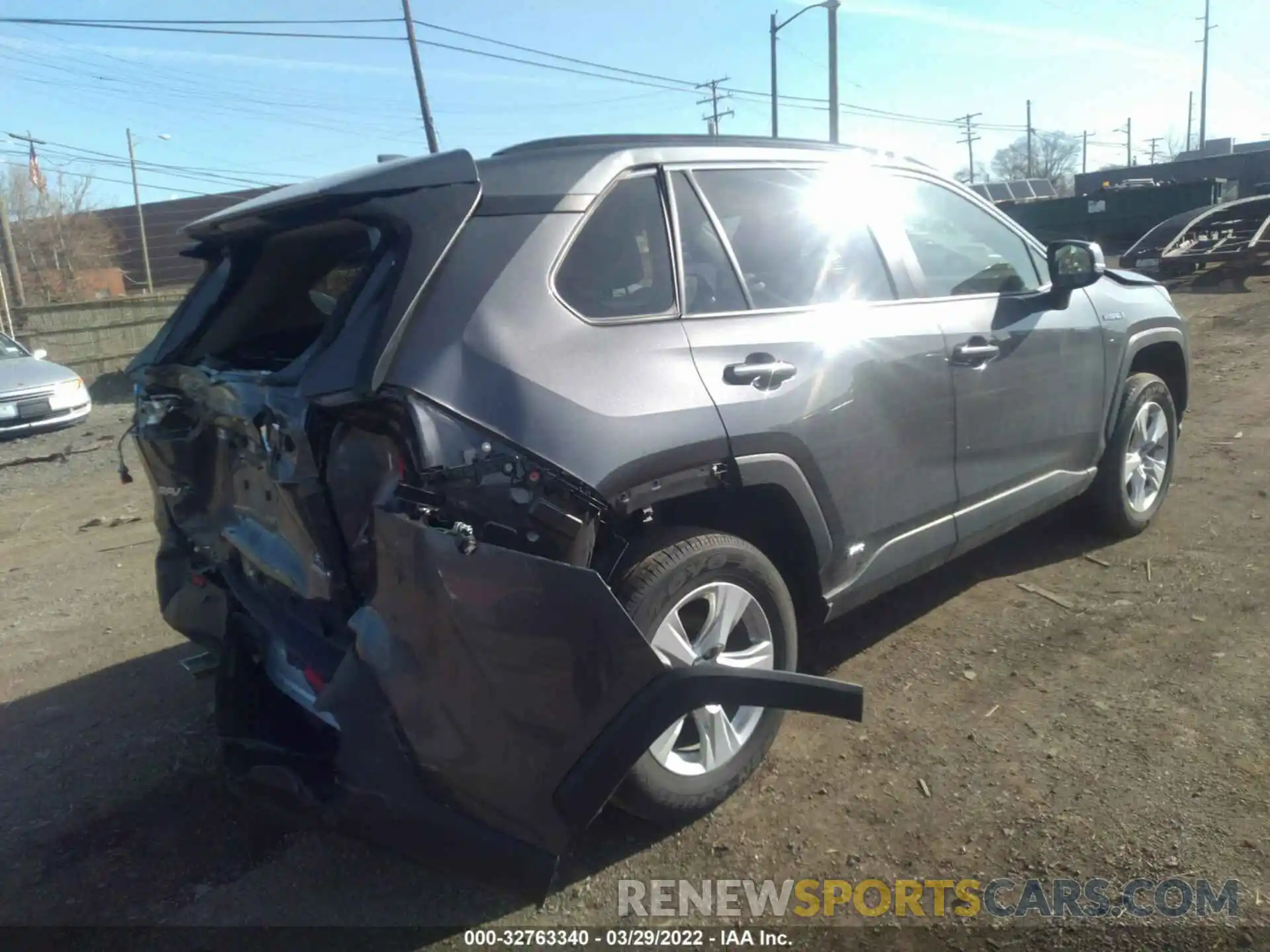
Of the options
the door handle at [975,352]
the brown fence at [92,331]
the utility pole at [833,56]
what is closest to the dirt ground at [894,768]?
the door handle at [975,352]

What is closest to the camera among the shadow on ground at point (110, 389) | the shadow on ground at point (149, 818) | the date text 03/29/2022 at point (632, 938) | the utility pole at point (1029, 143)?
the date text 03/29/2022 at point (632, 938)

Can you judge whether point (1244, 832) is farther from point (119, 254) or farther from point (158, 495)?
point (119, 254)

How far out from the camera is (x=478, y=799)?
230cm

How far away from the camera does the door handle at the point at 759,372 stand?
114 inches

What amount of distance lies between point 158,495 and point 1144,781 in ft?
11.2

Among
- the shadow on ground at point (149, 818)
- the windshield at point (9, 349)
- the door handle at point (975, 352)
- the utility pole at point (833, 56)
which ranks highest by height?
the utility pole at point (833, 56)

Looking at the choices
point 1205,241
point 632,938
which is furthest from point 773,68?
point 632,938

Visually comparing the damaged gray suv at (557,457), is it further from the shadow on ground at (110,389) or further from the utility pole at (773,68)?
the utility pole at (773,68)

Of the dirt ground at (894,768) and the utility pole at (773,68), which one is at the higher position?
the utility pole at (773,68)

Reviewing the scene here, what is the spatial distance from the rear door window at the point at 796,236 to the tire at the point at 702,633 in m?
0.89

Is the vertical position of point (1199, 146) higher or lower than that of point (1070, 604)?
higher

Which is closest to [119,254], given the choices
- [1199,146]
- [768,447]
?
[1199,146]

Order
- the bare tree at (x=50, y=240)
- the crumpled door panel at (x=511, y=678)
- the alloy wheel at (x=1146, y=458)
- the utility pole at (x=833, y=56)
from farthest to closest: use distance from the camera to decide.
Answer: the bare tree at (x=50, y=240) → the utility pole at (x=833, y=56) → the alloy wheel at (x=1146, y=458) → the crumpled door panel at (x=511, y=678)

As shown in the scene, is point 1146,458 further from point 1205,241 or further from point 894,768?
point 1205,241
